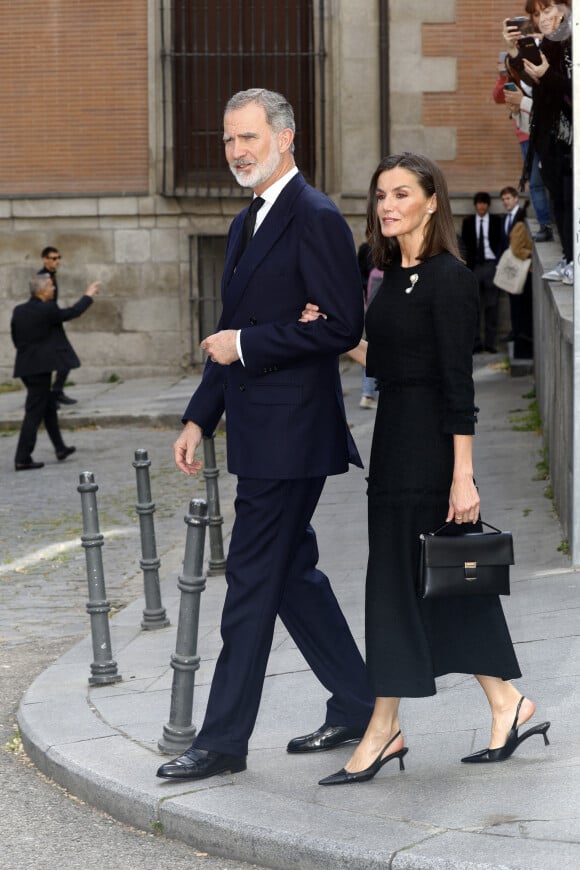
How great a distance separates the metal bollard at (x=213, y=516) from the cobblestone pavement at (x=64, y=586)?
14.9 inches

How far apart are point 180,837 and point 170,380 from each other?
1649 centimetres

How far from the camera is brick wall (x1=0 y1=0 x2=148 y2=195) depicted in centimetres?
2128

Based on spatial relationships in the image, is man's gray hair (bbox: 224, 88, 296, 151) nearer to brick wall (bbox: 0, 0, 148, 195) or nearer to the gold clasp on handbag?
the gold clasp on handbag

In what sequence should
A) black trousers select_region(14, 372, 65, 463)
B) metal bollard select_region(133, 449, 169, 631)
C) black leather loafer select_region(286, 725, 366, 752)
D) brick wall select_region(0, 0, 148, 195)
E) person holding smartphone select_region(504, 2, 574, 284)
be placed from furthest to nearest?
brick wall select_region(0, 0, 148, 195) → black trousers select_region(14, 372, 65, 463) → person holding smartphone select_region(504, 2, 574, 284) → metal bollard select_region(133, 449, 169, 631) → black leather loafer select_region(286, 725, 366, 752)

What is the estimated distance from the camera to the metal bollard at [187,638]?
5230 millimetres

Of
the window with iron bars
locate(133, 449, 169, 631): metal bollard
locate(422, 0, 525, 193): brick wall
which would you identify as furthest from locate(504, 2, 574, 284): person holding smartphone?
the window with iron bars

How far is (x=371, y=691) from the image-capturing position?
4844 mm

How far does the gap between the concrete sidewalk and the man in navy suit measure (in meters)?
0.26

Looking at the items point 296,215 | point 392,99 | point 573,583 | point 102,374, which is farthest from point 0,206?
point 296,215

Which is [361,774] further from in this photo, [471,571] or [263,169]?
[263,169]

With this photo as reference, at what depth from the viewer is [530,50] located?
9695mm

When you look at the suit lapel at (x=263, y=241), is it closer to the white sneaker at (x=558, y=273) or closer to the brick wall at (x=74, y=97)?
the white sneaker at (x=558, y=273)

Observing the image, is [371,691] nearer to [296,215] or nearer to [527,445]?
[296,215]

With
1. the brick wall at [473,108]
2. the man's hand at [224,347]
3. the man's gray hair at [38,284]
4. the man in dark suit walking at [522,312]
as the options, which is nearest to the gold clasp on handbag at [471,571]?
the man's hand at [224,347]
